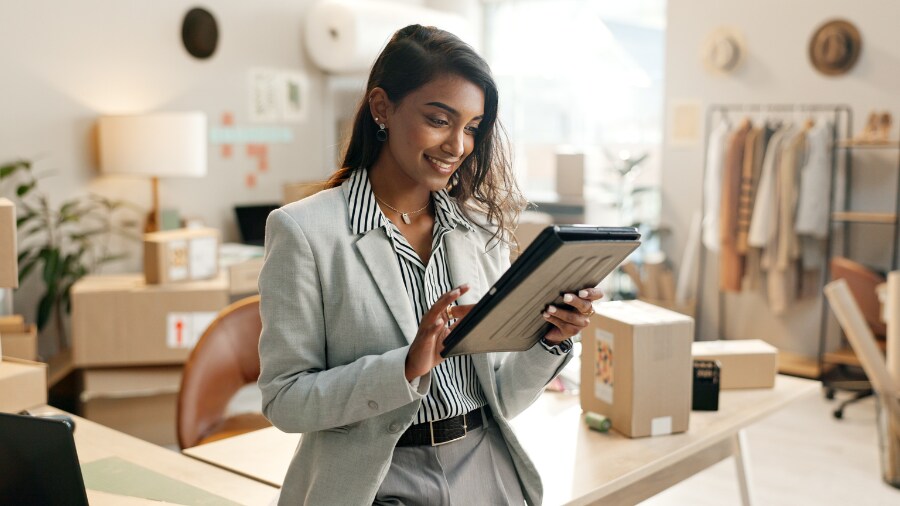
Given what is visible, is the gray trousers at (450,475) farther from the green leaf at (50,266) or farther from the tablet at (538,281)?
the green leaf at (50,266)

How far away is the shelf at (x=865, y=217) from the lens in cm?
517

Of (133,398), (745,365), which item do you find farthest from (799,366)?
(133,398)

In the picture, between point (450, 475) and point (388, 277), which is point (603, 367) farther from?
point (388, 277)

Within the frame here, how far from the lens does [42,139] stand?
16.6 feet

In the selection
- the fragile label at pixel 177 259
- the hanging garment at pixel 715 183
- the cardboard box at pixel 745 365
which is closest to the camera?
the cardboard box at pixel 745 365

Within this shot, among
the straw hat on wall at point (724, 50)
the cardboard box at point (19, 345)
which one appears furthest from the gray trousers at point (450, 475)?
the straw hat on wall at point (724, 50)

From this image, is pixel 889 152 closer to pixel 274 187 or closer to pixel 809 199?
pixel 809 199

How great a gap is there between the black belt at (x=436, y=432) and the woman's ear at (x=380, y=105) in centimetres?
53

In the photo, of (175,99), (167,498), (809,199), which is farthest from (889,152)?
(167,498)

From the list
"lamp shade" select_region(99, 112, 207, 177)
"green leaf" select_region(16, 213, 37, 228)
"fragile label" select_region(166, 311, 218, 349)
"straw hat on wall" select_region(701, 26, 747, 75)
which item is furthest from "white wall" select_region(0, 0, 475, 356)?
"straw hat on wall" select_region(701, 26, 747, 75)

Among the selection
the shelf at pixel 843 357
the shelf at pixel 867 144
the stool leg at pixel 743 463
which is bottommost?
the shelf at pixel 843 357

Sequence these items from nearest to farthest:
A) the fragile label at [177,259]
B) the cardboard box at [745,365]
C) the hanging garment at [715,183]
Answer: the cardboard box at [745,365] → the fragile label at [177,259] → the hanging garment at [715,183]

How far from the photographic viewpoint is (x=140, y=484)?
1918 millimetres

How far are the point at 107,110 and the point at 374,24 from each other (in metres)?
1.97
